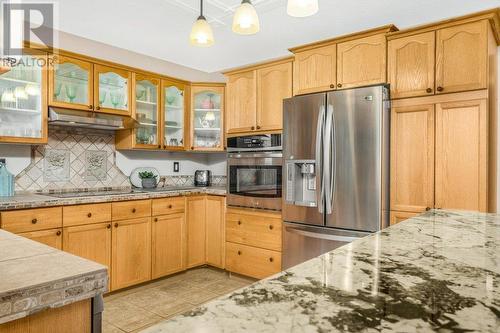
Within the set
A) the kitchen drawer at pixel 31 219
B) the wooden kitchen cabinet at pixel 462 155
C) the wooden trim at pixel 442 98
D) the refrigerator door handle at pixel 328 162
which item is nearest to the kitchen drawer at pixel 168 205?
the kitchen drawer at pixel 31 219

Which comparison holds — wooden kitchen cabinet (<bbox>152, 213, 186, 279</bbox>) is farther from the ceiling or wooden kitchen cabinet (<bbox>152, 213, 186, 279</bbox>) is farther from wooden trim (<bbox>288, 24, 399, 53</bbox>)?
wooden trim (<bbox>288, 24, 399, 53</bbox>)

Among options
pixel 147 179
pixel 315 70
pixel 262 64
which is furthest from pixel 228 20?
pixel 147 179

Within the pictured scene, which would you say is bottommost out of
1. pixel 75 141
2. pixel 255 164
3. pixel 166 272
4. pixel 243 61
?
pixel 166 272

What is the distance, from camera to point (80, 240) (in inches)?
109

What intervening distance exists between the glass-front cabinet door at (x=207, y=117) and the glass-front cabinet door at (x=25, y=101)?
1.60m

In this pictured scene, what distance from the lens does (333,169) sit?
2.67m

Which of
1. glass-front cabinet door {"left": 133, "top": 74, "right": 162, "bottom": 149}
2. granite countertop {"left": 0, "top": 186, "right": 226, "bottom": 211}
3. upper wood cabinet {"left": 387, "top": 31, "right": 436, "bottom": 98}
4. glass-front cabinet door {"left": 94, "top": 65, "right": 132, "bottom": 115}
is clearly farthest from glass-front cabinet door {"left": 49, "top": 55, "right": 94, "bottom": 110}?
upper wood cabinet {"left": 387, "top": 31, "right": 436, "bottom": 98}

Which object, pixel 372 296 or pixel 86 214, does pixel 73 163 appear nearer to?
pixel 86 214

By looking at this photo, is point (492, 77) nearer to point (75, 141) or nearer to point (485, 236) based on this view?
point (485, 236)

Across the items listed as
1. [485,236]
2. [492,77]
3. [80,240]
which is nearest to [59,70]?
[80,240]

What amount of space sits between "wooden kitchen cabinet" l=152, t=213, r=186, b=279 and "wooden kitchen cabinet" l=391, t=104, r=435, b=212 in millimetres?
2103

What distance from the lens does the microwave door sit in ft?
9.07

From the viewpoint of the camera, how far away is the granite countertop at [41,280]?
31.8 inches

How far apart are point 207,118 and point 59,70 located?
1.63 m
